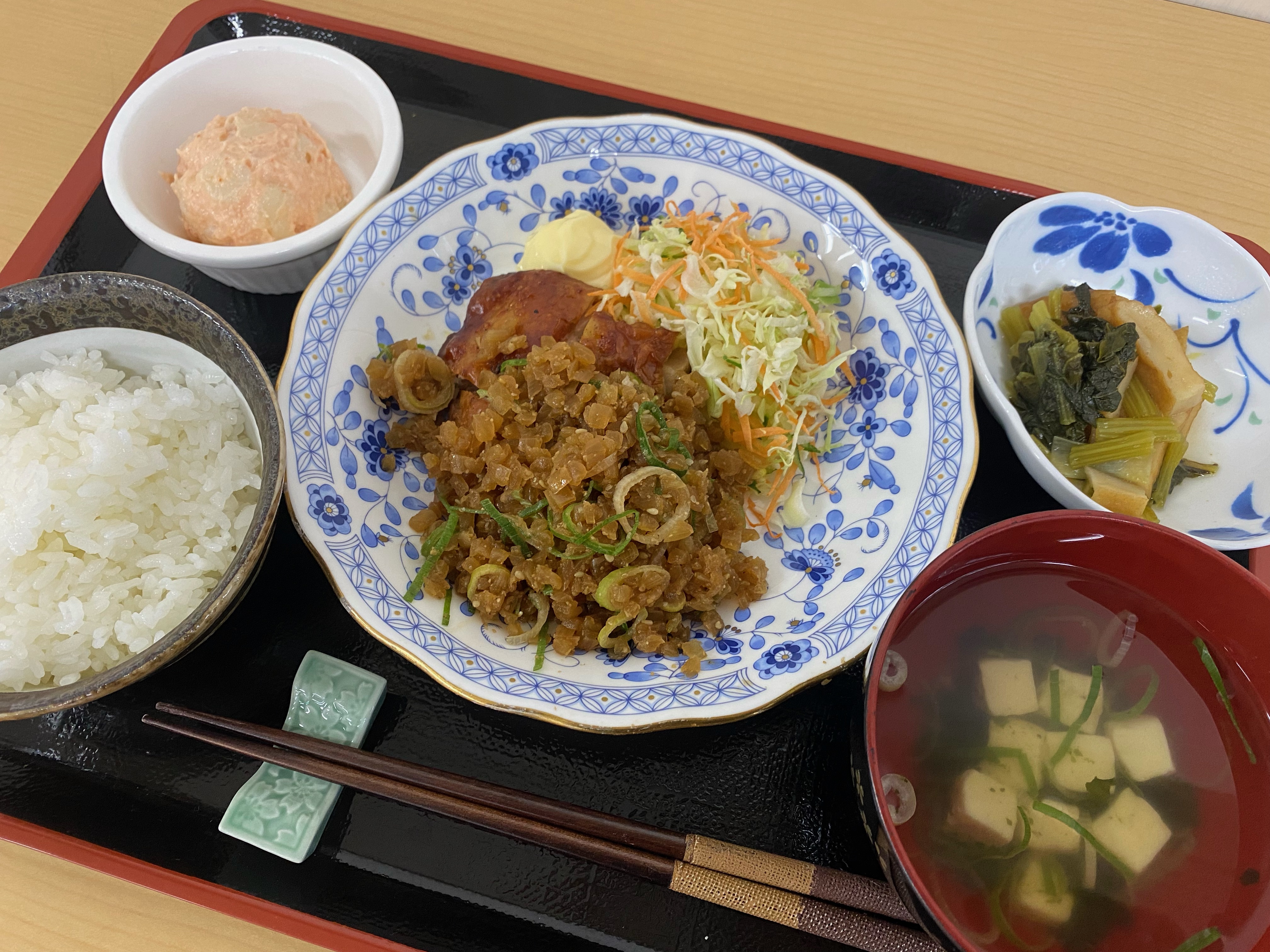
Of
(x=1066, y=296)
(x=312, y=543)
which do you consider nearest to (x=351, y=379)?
(x=312, y=543)

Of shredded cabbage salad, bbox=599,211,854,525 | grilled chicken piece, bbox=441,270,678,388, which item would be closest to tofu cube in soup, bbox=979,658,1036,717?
shredded cabbage salad, bbox=599,211,854,525

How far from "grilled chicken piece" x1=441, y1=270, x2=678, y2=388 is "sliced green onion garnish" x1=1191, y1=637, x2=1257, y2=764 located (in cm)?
137

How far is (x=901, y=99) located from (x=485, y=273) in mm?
1741

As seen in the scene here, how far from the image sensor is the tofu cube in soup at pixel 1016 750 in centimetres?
154

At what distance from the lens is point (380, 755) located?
1.78 metres

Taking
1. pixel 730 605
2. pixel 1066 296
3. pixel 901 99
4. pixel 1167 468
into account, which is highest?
pixel 901 99

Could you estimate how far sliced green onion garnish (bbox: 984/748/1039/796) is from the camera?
5.07 ft

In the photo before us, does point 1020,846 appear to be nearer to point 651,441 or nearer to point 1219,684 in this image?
point 1219,684

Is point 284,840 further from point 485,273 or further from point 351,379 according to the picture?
point 485,273

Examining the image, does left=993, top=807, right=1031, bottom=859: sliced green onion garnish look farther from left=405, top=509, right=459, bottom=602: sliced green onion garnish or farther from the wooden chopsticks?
left=405, top=509, right=459, bottom=602: sliced green onion garnish

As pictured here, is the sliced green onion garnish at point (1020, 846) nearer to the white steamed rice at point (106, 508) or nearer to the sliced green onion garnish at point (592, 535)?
the sliced green onion garnish at point (592, 535)

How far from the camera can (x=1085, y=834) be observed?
4.97 ft

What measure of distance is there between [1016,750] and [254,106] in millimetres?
2888

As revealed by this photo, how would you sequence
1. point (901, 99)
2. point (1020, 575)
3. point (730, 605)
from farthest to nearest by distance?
point (901, 99) → point (730, 605) → point (1020, 575)
